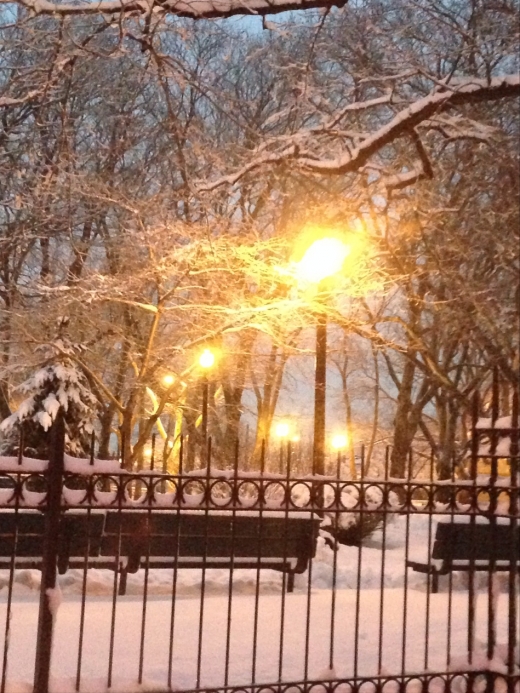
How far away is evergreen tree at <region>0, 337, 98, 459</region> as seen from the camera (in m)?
15.1

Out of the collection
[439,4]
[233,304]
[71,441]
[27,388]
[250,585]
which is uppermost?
[439,4]

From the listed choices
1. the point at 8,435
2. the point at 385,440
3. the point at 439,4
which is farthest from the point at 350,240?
the point at 385,440

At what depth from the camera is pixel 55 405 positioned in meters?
15.1

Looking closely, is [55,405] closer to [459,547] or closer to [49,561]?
[459,547]

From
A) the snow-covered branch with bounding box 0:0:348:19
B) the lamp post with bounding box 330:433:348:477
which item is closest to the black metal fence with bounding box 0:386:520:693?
the lamp post with bounding box 330:433:348:477

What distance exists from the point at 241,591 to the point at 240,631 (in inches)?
98.3

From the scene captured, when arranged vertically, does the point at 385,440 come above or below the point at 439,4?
below

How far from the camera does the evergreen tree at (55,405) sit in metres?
15.1

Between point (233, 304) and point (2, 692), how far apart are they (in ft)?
34.6

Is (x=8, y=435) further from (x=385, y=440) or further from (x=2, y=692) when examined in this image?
(x=385, y=440)

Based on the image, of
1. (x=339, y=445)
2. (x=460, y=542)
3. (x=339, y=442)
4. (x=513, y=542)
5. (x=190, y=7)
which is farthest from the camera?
(x=339, y=442)

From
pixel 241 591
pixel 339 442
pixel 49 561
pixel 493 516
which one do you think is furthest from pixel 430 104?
pixel 339 442

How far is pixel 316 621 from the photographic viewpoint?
7.31 m

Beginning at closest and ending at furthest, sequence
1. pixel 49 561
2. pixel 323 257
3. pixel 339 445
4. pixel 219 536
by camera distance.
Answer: pixel 49 561, pixel 339 445, pixel 219 536, pixel 323 257
